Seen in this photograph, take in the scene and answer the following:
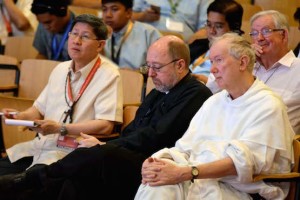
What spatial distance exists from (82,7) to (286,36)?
105 inches

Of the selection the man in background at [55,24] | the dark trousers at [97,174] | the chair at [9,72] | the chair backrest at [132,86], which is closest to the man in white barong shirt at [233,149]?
the dark trousers at [97,174]

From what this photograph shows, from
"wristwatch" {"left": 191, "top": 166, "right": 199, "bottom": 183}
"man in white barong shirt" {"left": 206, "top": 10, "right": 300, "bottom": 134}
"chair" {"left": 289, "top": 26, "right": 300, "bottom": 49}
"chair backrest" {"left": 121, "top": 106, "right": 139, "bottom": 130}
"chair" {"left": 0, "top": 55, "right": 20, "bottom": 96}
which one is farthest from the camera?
"chair" {"left": 289, "top": 26, "right": 300, "bottom": 49}

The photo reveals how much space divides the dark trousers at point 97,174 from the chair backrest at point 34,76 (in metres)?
1.33

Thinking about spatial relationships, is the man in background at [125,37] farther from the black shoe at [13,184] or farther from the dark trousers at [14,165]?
the black shoe at [13,184]

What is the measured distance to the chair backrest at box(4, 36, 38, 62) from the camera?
15.4ft

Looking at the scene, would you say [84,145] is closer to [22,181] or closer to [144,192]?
[22,181]

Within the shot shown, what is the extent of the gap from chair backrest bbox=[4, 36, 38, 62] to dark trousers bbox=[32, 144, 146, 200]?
2264 millimetres

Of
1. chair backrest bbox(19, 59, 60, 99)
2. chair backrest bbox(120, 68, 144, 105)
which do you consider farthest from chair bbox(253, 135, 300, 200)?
chair backrest bbox(19, 59, 60, 99)

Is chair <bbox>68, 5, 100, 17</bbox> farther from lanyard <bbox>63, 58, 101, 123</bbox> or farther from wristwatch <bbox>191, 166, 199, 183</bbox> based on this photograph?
wristwatch <bbox>191, 166, 199, 183</bbox>

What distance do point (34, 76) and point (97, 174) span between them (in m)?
1.53

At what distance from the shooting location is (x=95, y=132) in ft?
9.73

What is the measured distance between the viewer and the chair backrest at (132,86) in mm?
3529

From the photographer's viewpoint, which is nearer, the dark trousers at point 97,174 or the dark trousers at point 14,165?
the dark trousers at point 97,174

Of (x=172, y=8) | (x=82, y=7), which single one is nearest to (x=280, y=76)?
(x=172, y=8)
